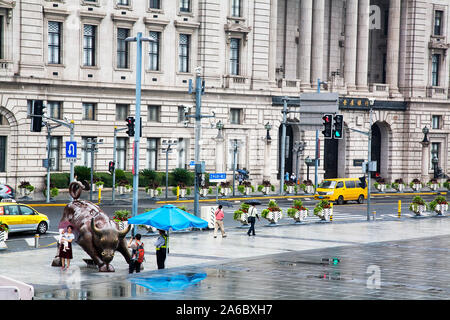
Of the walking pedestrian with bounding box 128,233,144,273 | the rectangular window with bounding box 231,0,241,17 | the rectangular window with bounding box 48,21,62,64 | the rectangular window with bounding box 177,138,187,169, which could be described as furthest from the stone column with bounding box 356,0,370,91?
the walking pedestrian with bounding box 128,233,144,273

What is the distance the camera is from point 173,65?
236ft

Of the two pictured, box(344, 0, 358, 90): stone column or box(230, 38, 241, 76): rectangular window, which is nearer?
box(230, 38, 241, 76): rectangular window

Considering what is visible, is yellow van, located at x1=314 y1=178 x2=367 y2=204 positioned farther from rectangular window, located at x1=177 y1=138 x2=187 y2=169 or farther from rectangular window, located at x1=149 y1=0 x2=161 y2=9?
rectangular window, located at x1=149 y1=0 x2=161 y2=9

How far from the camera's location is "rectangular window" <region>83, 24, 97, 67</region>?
67.2 m

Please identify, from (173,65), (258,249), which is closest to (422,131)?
(173,65)

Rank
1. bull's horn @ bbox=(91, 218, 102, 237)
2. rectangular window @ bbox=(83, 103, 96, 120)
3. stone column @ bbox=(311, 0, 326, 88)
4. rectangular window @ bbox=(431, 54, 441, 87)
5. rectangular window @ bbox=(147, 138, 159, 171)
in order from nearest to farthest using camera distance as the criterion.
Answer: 1. bull's horn @ bbox=(91, 218, 102, 237)
2. rectangular window @ bbox=(83, 103, 96, 120)
3. rectangular window @ bbox=(147, 138, 159, 171)
4. stone column @ bbox=(311, 0, 326, 88)
5. rectangular window @ bbox=(431, 54, 441, 87)

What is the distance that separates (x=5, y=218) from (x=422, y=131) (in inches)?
2226

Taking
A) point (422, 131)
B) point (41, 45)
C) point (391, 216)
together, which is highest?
point (41, 45)

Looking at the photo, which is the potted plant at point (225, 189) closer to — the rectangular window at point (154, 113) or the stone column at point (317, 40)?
the rectangular window at point (154, 113)

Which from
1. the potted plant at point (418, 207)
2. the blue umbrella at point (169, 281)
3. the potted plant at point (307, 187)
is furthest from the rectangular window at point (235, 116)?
the blue umbrella at point (169, 281)

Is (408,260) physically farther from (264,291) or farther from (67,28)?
(67,28)

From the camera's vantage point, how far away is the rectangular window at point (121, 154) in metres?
69.1

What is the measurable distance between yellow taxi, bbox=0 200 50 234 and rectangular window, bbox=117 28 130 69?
30.3 m

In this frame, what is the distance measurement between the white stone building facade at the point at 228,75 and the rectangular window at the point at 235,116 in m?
0.09
